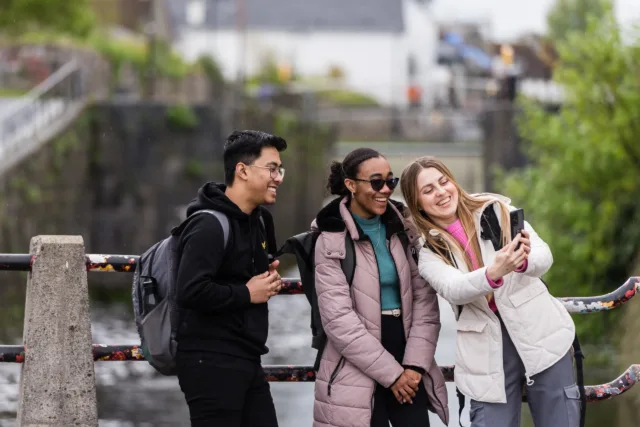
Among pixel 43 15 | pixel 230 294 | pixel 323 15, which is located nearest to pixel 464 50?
pixel 323 15

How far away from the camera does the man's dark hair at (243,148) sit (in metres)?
4.90

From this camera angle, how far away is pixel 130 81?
31.3 metres

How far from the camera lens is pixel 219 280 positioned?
482 centimetres

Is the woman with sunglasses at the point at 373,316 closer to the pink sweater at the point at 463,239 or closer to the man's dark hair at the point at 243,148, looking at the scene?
the pink sweater at the point at 463,239

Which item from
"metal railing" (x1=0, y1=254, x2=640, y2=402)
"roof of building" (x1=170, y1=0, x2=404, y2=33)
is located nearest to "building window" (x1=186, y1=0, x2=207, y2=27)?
"roof of building" (x1=170, y1=0, x2=404, y2=33)

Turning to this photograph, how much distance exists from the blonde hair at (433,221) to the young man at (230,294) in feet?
1.84

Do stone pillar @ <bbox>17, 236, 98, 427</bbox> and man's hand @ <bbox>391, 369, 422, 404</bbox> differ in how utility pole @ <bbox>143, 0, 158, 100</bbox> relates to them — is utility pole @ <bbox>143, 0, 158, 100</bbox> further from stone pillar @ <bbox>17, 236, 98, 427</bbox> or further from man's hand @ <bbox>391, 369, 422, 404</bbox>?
man's hand @ <bbox>391, 369, 422, 404</bbox>

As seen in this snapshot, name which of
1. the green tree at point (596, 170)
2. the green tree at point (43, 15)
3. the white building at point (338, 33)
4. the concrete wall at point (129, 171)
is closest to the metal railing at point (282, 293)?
the green tree at point (596, 170)

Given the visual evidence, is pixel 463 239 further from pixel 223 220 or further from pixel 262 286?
pixel 223 220

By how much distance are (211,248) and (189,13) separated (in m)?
72.1

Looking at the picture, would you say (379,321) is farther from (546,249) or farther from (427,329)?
(546,249)

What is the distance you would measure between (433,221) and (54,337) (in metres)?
1.73

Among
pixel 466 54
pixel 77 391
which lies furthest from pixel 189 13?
pixel 77 391

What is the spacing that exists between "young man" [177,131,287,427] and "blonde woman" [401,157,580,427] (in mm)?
634
